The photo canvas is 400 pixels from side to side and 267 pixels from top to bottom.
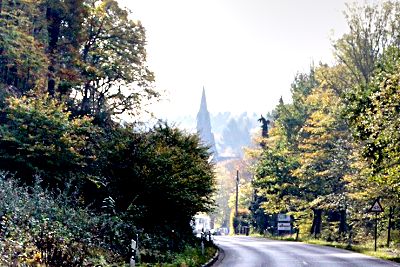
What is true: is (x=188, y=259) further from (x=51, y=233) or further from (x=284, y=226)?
(x=284, y=226)

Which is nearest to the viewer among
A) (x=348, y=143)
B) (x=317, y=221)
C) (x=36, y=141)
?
(x=36, y=141)

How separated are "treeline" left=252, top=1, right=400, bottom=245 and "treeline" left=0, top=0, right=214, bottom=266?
819 centimetres

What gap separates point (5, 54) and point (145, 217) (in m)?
10.9

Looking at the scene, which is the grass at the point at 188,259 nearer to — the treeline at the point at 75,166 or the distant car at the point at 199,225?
the treeline at the point at 75,166

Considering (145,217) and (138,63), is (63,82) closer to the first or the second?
(138,63)

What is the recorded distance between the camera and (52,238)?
40.3 feet

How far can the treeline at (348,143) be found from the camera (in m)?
22.1

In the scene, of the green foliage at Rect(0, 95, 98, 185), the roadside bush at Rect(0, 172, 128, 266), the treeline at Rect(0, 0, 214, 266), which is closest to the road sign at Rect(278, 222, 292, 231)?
the treeline at Rect(0, 0, 214, 266)

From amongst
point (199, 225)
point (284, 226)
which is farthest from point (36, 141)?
point (199, 225)

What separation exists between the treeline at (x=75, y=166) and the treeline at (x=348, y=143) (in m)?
8.19

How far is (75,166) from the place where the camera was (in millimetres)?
22672

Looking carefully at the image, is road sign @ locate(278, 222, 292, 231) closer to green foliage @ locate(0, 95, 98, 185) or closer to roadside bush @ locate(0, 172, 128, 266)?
green foliage @ locate(0, 95, 98, 185)

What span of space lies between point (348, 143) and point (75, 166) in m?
21.8

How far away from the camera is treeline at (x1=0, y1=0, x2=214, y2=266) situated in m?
14.4
